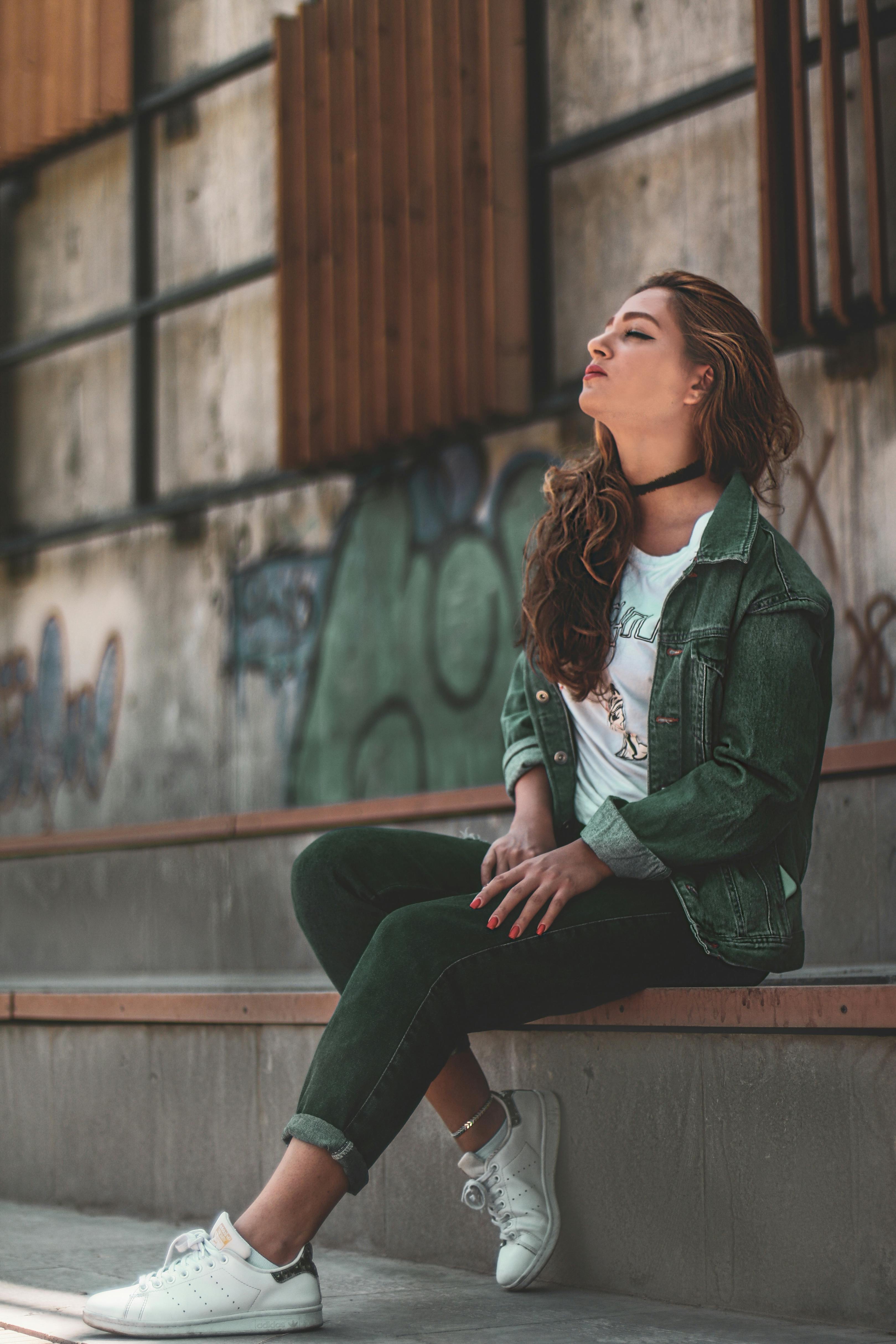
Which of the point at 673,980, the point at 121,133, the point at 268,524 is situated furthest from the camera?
the point at 121,133

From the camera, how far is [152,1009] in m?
4.09

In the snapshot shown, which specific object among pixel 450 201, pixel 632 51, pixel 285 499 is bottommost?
pixel 285 499

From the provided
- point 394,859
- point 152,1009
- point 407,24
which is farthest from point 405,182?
point 394,859

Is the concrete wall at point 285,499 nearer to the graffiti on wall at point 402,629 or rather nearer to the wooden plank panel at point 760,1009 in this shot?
the graffiti on wall at point 402,629

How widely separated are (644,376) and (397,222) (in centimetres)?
370

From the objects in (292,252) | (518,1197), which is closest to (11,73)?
(292,252)

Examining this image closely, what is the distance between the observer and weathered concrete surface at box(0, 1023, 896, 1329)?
8.21 ft

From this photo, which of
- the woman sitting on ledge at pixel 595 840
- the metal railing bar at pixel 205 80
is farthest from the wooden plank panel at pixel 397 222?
the woman sitting on ledge at pixel 595 840

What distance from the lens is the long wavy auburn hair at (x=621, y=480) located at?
2.89 m

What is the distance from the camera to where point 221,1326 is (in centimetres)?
244

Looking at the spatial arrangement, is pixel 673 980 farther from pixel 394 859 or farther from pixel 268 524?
pixel 268 524

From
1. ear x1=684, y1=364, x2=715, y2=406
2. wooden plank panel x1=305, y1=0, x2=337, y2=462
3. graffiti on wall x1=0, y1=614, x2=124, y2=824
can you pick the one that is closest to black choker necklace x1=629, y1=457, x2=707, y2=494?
ear x1=684, y1=364, x2=715, y2=406

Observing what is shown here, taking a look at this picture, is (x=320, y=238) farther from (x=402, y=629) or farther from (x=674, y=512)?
(x=674, y=512)

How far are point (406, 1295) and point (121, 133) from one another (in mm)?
6612
